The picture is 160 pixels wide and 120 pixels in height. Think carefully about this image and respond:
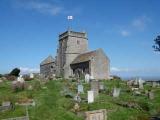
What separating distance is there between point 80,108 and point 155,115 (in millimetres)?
5261

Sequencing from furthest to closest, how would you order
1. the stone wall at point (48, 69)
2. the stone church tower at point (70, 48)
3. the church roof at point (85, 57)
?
the stone wall at point (48, 69) → the stone church tower at point (70, 48) → the church roof at point (85, 57)

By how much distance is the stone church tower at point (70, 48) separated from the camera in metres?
54.7

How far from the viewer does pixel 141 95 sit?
25.1 m

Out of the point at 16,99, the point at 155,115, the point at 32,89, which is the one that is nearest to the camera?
the point at 155,115

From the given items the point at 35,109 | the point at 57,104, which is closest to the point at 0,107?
the point at 35,109

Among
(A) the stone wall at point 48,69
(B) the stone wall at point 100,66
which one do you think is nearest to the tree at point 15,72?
(A) the stone wall at point 48,69

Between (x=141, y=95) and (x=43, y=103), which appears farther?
(x=141, y=95)

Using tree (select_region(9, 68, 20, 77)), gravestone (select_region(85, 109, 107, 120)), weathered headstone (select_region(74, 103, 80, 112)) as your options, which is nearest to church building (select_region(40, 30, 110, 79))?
tree (select_region(9, 68, 20, 77))

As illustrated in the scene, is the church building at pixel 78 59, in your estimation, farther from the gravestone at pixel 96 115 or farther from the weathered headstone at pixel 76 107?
the gravestone at pixel 96 115

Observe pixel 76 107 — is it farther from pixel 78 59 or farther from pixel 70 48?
pixel 70 48

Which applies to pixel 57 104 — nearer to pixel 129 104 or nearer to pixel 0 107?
pixel 0 107

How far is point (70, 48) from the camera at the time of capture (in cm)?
5472

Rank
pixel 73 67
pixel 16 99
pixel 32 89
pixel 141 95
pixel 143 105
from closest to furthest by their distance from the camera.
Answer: pixel 143 105
pixel 16 99
pixel 141 95
pixel 32 89
pixel 73 67

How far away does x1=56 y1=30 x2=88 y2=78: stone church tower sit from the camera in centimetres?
5469
